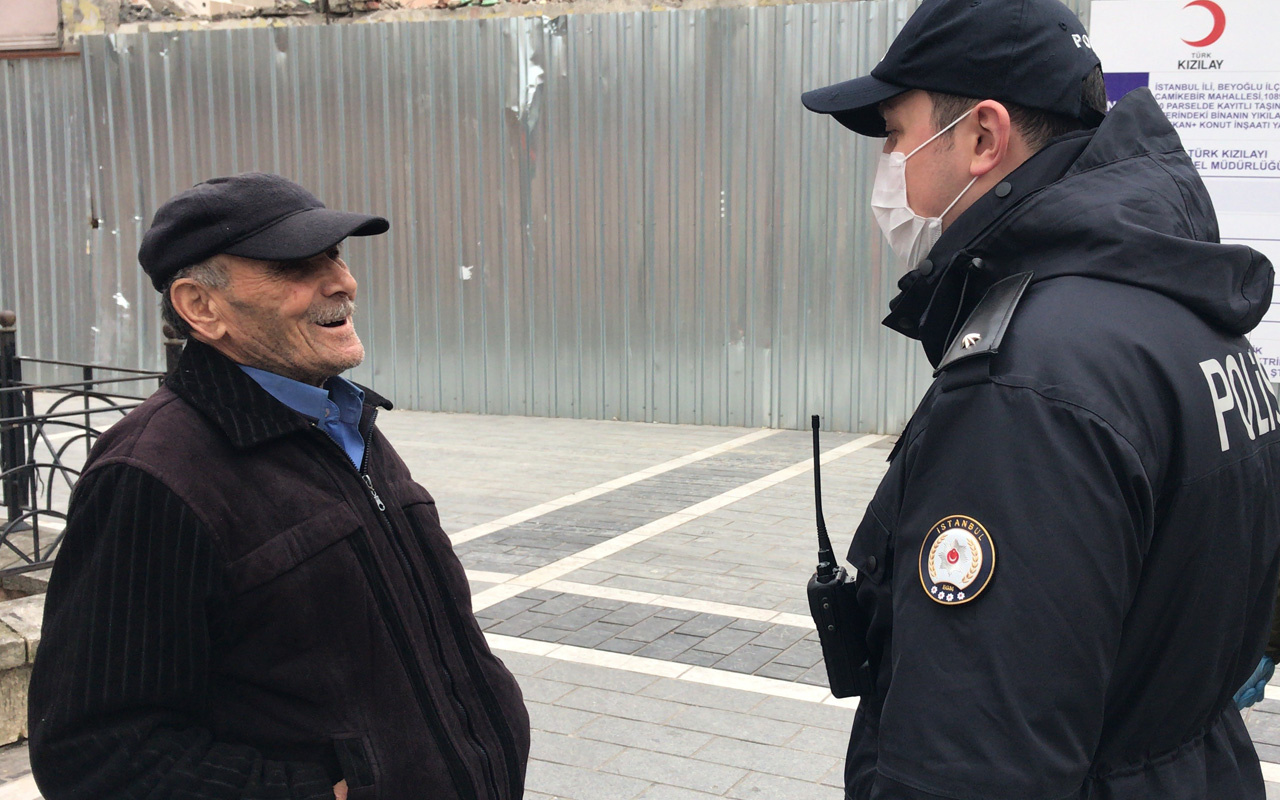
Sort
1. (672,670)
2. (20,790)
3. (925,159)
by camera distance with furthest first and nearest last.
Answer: (672,670) < (20,790) < (925,159)

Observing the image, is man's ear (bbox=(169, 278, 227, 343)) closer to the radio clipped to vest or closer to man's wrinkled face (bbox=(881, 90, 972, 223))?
the radio clipped to vest

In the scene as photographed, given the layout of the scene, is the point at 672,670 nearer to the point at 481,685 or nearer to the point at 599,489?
the point at 481,685

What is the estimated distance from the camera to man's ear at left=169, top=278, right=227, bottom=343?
2135mm

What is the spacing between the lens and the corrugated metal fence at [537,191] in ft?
34.7

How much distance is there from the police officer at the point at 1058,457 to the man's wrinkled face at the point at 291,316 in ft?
3.34

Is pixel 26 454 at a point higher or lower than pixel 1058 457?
lower

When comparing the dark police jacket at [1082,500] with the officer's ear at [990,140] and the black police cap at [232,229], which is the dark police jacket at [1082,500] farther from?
the black police cap at [232,229]

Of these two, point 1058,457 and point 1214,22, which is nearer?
point 1058,457

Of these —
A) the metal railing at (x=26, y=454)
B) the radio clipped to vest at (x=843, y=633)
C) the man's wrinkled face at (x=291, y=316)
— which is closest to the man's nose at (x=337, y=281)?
the man's wrinkled face at (x=291, y=316)

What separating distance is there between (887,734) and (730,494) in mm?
6850

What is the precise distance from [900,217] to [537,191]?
967 cm

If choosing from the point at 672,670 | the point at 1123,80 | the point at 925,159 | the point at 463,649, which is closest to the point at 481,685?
the point at 463,649

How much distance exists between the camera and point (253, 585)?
196cm

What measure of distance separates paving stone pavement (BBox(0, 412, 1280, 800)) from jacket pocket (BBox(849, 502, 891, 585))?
231 cm
